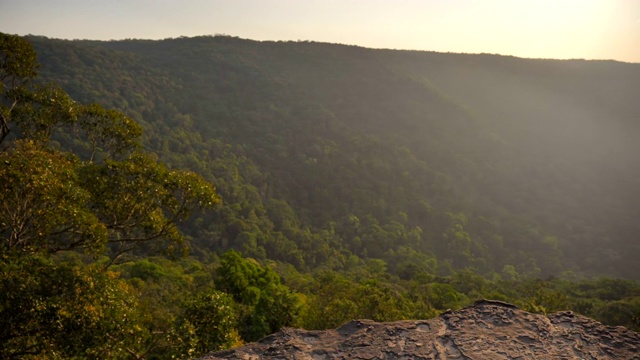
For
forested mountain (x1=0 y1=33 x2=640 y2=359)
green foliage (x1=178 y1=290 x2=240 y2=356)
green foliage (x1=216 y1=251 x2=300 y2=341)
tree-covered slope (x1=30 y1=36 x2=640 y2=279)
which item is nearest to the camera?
forested mountain (x1=0 y1=33 x2=640 y2=359)

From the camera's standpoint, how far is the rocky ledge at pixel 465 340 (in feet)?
13.5

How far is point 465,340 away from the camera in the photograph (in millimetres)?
4258

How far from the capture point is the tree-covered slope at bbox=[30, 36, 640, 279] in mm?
90938

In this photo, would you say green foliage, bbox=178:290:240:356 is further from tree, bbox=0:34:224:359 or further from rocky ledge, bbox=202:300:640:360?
rocky ledge, bbox=202:300:640:360

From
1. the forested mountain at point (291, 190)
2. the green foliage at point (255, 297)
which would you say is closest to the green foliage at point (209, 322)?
the forested mountain at point (291, 190)

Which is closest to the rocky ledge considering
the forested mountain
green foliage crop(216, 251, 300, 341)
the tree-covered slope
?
the forested mountain

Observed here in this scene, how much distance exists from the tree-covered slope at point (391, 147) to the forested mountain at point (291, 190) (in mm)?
670

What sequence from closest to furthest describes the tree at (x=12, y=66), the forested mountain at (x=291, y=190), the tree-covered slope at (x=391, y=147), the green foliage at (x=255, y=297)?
the forested mountain at (x=291, y=190) < the tree at (x=12, y=66) < the green foliage at (x=255, y=297) < the tree-covered slope at (x=391, y=147)

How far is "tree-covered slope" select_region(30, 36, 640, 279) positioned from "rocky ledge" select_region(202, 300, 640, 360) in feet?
210

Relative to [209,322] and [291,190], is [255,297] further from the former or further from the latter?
[291,190]

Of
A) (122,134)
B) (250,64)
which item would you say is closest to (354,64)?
(250,64)

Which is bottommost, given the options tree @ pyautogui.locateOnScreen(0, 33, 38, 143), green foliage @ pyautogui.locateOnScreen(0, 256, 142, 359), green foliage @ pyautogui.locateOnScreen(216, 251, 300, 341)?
green foliage @ pyautogui.locateOnScreen(216, 251, 300, 341)

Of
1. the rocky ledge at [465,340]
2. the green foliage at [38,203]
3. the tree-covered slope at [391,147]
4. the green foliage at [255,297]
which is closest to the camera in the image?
the rocky ledge at [465,340]

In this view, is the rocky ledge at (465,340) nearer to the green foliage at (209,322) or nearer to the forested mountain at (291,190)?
the forested mountain at (291,190)
